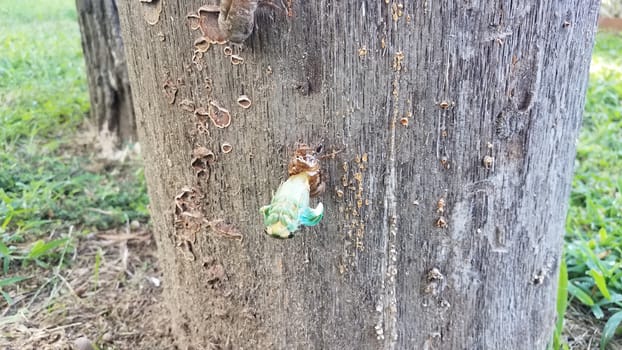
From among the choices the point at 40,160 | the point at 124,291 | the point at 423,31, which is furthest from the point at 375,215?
the point at 40,160

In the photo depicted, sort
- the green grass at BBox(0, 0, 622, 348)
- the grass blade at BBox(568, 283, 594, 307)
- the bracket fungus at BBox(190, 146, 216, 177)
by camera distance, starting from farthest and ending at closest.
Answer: the green grass at BBox(0, 0, 622, 348), the grass blade at BBox(568, 283, 594, 307), the bracket fungus at BBox(190, 146, 216, 177)

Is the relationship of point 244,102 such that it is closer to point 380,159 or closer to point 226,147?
point 226,147

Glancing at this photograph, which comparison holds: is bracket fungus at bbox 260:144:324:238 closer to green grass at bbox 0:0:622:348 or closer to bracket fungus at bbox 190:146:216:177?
bracket fungus at bbox 190:146:216:177

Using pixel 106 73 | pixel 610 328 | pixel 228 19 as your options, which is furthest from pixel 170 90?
pixel 106 73

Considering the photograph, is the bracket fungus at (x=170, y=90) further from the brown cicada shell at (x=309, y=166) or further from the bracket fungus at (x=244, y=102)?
the brown cicada shell at (x=309, y=166)

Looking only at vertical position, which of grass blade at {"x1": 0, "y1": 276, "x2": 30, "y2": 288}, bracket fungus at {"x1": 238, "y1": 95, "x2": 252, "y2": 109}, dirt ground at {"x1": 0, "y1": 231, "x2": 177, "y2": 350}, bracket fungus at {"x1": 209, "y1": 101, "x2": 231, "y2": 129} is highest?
bracket fungus at {"x1": 238, "y1": 95, "x2": 252, "y2": 109}

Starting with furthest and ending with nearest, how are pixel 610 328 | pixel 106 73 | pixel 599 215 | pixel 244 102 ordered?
pixel 106 73
pixel 599 215
pixel 610 328
pixel 244 102

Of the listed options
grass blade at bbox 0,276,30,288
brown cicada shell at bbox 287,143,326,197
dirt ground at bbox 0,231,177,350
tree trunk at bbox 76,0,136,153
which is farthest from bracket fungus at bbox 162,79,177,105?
tree trunk at bbox 76,0,136,153
